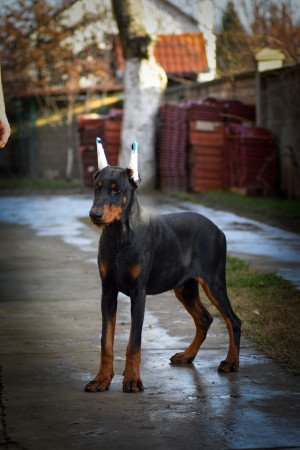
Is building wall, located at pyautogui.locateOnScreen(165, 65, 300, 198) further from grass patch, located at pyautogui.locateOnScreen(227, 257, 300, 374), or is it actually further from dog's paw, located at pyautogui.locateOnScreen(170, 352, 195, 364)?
dog's paw, located at pyautogui.locateOnScreen(170, 352, 195, 364)

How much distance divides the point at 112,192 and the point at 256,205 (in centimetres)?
1279

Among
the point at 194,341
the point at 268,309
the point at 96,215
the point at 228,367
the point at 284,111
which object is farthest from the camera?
the point at 284,111

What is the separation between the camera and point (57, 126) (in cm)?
3509

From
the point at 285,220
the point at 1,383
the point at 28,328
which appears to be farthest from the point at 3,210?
the point at 1,383

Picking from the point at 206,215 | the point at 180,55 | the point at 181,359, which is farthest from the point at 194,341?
the point at 180,55

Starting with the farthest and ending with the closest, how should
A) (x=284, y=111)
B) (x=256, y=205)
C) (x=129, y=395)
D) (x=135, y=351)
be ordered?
(x=284, y=111) → (x=256, y=205) → (x=135, y=351) → (x=129, y=395)

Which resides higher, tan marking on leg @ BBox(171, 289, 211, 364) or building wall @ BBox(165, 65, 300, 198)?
building wall @ BBox(165, 65, 300, 198)

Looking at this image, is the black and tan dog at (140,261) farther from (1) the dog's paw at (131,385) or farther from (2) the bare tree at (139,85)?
(2) the bare tree at (139,85)

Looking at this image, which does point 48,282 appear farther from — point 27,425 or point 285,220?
point 285,220

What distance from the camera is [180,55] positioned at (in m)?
35.8

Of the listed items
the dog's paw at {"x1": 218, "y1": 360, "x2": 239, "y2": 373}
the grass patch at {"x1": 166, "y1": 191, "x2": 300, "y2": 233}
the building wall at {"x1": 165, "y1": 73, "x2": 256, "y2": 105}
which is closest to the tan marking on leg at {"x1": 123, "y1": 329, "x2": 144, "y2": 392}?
the dog's paw at {"x1": 218, "y1": 360, "x2": 239, "y2": 373}

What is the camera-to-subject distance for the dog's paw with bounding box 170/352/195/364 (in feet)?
20.5

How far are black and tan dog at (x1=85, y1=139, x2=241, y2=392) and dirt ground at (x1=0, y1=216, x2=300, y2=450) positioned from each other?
0.63 ft

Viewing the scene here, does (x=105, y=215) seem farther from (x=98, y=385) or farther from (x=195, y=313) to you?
(x=195, y=313)
